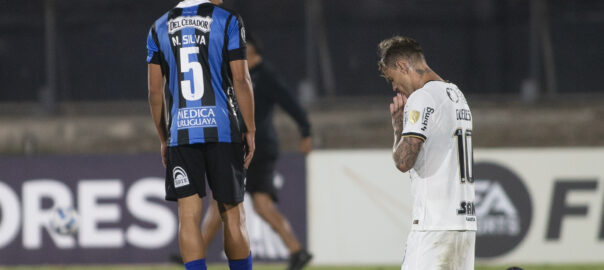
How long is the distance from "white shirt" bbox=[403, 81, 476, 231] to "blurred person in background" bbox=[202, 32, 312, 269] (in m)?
3.81

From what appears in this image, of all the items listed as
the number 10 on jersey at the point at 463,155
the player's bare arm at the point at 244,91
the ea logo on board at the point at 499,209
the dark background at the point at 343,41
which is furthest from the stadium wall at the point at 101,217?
the number 10 on jersey at the point at 463,155

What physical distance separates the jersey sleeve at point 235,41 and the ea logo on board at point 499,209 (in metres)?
4.70

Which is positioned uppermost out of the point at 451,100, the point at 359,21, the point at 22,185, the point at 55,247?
the point at 359,21

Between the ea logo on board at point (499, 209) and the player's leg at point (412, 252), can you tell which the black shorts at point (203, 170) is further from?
the ea logo on board at point (499, 209)

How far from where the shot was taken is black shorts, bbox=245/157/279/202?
8008 mm

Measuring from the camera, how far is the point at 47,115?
12789 millimetres

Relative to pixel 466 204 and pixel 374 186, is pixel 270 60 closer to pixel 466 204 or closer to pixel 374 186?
pixel 374 186

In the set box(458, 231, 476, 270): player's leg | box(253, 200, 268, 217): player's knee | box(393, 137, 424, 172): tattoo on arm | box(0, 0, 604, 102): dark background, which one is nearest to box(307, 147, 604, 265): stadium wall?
box(253, 200, 268, 217): player's knee

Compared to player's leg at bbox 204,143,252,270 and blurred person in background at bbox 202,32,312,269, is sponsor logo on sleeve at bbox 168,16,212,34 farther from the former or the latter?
blurred person in background at bbox 202,32,312,269

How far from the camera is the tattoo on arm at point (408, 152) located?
411 centimetres

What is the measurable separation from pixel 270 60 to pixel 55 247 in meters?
4.87

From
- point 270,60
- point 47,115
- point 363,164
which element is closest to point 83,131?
point 47,115

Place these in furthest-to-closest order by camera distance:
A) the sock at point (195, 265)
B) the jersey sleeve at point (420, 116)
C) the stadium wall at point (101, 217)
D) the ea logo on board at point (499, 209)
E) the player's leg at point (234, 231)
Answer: the stadium wall at point (101, 217)
the ea logo on board at point (499, 209)
the player's leg at point (234, 231)
the sock at point (195, 265)
the jersey sleeve at point (420, 116)

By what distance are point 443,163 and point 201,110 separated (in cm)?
138
